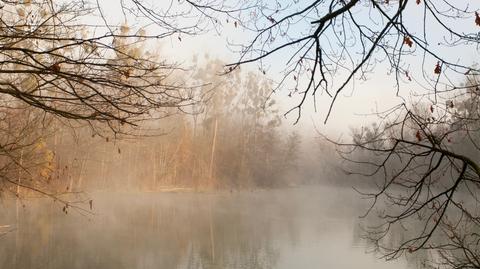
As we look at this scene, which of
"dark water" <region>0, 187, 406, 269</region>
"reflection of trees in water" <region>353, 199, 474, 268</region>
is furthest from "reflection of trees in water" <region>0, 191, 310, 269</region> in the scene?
"reflection of trees in water" <region>353, 199, 474, 268</region>

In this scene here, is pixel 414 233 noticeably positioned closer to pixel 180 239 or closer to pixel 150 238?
pixel 180 239

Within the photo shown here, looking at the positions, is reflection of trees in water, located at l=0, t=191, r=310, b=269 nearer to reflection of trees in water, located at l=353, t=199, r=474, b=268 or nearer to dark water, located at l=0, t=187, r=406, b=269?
dark water, located at l=0, t=187, r=406, b=269

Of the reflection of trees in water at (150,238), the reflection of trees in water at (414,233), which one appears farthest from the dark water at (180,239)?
the reflection of trees in water at (414,233)

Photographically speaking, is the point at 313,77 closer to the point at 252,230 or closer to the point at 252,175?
the point at 252,230

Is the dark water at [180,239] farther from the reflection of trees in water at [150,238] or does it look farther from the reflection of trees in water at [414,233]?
the reflection of trees in water at [414,233]

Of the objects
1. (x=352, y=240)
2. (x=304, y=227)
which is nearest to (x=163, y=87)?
(x=352, y=240)

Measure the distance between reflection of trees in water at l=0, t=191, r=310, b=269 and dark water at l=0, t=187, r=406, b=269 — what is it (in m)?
0.02

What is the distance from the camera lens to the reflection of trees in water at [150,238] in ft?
32.1

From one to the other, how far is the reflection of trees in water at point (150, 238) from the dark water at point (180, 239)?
21mm

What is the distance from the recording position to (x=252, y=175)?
3378 cm

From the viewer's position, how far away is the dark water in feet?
32.4

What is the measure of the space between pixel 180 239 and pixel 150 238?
848 mm

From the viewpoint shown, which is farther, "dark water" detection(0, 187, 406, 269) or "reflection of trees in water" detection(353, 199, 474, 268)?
"dark water" detection(0, 187, 406, 269)

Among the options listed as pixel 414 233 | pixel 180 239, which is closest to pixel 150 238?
pixel 180 239
